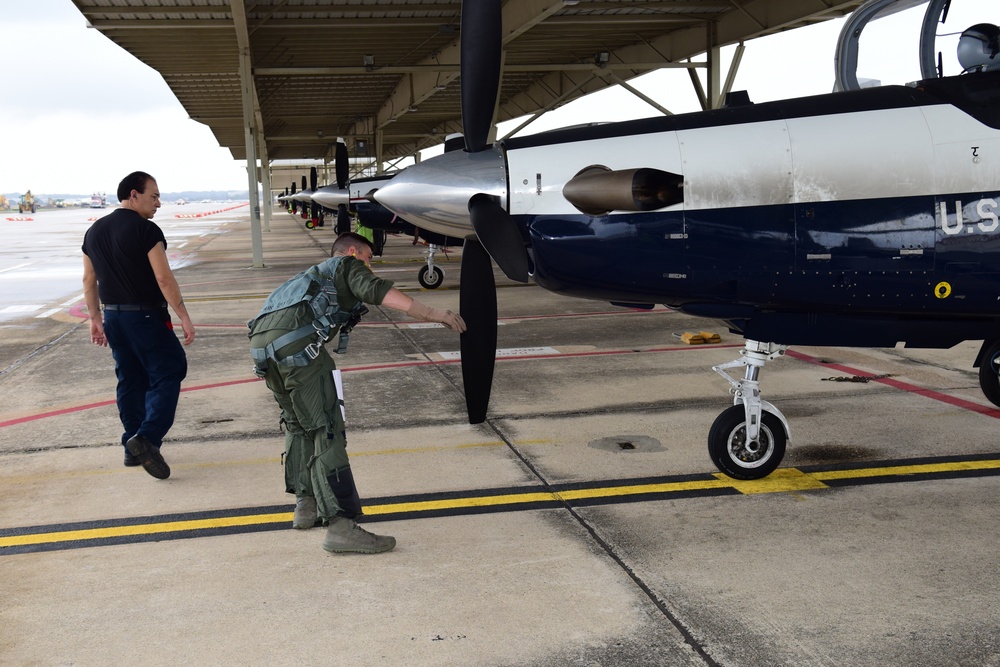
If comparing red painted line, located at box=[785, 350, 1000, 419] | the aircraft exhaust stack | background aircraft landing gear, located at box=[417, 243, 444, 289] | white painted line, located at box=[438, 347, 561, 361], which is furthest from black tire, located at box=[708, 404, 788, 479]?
background aircraft landing gear, located at box=[417, 243, 444, 289]

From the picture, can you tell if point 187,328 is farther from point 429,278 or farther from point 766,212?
point 429,278

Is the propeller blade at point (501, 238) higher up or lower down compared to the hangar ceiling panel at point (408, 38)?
lower down

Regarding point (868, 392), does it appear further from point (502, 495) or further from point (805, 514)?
point (502, 495)

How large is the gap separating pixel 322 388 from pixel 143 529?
4.59ft

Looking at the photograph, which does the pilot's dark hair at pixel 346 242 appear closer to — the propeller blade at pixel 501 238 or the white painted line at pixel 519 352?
the propeller blade at pixel 501 238

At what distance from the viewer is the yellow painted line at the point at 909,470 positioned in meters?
5.52

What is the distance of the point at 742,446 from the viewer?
5.48 meters

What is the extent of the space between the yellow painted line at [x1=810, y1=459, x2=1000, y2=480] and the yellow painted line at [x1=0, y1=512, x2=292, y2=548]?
3373mm

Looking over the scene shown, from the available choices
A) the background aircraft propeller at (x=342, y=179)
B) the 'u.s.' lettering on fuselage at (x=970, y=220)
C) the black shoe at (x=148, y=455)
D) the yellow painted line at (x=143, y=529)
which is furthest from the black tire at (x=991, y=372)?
Result: the background aircraft propeller at (x=342, y=179)

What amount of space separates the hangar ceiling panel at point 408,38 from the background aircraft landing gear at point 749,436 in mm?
10576

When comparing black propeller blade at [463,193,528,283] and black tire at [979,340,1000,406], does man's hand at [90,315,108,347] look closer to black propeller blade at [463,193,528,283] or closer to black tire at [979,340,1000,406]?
black propeller blade at [463,193,528,283]

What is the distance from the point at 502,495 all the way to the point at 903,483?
8.02 feet

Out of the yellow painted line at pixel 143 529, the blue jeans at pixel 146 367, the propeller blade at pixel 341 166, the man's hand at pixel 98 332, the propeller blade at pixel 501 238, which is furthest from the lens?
the propeller blade at pixel 341 166

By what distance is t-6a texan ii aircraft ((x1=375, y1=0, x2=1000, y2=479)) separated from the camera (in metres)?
5.27
